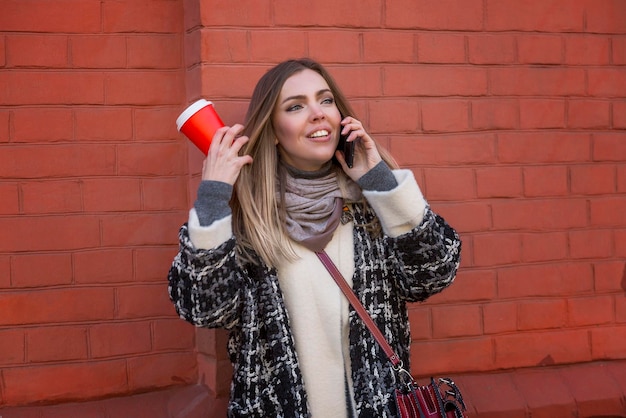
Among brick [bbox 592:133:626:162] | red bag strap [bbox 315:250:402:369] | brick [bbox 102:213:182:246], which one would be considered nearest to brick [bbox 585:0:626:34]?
brick [bbox 592:133:626:162]

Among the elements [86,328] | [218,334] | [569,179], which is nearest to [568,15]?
[569,179]

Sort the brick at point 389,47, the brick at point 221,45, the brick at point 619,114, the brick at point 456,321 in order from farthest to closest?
the brick at point 619,114 < the brick at point 456,321 < the brick at point 389,47 < the brick at point 221,45

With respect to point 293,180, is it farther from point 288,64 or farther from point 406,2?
point 406,2

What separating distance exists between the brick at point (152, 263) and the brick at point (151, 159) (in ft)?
1.11

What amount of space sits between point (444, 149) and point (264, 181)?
1.06 m

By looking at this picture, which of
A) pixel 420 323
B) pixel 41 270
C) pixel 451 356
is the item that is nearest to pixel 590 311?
pixel 451 356

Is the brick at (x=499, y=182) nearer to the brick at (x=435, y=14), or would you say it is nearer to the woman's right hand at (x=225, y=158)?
the brick at (x=435, y=14)

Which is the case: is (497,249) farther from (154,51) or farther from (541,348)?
(154,51)

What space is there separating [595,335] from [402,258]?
1507mm

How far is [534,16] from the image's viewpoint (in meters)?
3.72

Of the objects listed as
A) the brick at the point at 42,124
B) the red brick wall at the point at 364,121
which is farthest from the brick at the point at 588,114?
the brick at the point at 42,124

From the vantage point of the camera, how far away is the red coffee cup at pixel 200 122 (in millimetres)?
2793

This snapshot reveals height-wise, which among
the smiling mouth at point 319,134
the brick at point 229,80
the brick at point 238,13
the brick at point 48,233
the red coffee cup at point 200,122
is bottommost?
the brick at point 48,233

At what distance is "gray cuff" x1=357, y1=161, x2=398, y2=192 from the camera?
2.83 meters
